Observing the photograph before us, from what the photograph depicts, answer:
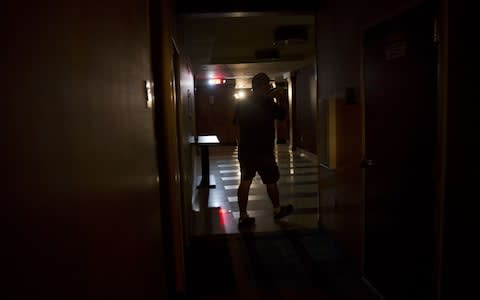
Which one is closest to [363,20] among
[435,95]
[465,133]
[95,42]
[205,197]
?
[435,95]

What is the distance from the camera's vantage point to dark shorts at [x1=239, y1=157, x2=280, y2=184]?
4.17m

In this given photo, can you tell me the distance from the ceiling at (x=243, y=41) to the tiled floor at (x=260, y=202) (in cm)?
220

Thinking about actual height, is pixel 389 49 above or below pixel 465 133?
above

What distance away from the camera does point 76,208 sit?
0.82 m

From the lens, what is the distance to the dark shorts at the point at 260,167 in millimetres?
4172

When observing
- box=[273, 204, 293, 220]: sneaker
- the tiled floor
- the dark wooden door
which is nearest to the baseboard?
the dark wooden door

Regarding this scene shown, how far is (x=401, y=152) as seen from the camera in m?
2.27

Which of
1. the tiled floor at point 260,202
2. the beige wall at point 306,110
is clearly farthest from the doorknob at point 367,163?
the beige wall at point 306,110

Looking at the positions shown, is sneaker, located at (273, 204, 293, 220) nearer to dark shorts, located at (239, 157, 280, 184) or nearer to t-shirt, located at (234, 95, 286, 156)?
dark shorts, located at (239, 157, 280, 184)

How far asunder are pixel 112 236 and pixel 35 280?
47 cm

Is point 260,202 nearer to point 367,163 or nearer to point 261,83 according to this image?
point 261,83

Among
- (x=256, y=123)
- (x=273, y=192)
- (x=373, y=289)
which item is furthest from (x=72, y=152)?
(x=273, y=192)

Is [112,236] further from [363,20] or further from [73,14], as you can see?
[363,20]

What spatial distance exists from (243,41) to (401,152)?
18.4 ft
